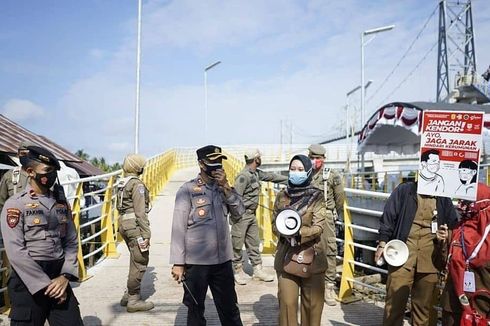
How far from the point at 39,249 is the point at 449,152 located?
2764 mm

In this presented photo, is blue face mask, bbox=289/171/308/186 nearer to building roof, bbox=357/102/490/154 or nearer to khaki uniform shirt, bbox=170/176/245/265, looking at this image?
khaki uniform shirt, bbox=170/176/245/265

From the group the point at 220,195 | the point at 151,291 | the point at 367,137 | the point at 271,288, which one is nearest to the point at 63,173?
the point at 151,291

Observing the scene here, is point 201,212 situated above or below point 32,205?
below

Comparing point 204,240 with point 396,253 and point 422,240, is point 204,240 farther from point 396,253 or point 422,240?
point 422,240

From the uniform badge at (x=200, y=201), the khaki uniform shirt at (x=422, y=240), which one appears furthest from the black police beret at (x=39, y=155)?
the khaki uniform shirt at (x=422, y=240)

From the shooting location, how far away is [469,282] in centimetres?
262

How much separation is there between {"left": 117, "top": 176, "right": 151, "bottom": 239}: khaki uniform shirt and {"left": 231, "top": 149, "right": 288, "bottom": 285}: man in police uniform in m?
1.35

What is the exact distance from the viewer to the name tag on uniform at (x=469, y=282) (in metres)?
2.61

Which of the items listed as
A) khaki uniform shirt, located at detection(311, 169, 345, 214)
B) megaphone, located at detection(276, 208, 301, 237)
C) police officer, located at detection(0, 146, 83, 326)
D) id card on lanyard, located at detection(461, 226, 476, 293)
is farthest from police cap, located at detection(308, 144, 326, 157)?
police officer, located at detection(0, 146, 83, 326)

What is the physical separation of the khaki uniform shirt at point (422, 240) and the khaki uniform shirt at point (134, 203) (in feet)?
7.99

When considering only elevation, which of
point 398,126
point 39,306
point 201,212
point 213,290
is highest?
point 398,126

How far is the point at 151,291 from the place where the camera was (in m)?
4.97

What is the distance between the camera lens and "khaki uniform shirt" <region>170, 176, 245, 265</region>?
3156 millimetres

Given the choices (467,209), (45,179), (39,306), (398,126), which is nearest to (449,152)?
(467,209)
